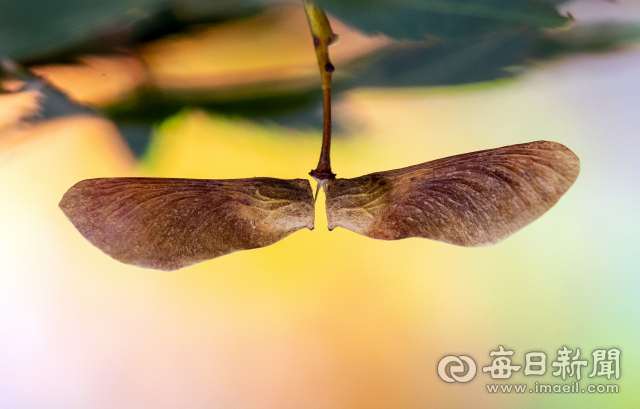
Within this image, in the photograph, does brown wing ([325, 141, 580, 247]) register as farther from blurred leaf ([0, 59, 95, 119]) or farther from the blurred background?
blurred leaf ([0, 59, 95, 119])

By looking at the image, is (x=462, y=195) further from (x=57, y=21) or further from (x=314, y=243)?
(x=57, y=21)

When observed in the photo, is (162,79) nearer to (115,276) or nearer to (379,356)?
(115,276)

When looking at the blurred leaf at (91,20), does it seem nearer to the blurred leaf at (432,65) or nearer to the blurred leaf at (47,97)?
the blurred leaf at (47,97)

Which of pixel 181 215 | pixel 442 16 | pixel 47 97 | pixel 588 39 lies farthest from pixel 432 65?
pixel 47 97

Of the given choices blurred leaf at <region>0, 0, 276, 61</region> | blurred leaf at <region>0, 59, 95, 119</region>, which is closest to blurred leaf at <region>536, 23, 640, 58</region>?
blurred leaf at <region>0, 0, 276, 61</region>

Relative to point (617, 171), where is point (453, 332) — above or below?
below

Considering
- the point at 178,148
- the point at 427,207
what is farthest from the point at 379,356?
the point at 178,148

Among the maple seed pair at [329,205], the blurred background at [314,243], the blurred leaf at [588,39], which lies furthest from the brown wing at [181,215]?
the blurred leaf at [588,39]
